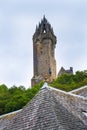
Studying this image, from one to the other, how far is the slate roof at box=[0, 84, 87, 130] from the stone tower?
116006 millimetres

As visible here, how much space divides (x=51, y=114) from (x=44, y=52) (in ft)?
407

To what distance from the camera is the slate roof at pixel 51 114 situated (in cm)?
1730

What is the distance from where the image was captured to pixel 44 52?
141500 mm

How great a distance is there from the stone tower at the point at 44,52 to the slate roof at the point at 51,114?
11601 centimetres

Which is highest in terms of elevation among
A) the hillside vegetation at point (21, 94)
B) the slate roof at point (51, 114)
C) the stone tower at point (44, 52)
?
the stone tower at point (44, 52)

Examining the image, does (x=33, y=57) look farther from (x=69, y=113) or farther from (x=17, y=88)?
(x=69, y=113)

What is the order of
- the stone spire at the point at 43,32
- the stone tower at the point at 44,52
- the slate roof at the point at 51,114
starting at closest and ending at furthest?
the slate roof at the point at 51,114 → the stone tower at the point at 44,52 → the stone spire at the point at 43,32

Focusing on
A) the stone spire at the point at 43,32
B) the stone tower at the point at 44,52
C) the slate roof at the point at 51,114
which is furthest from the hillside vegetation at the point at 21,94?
the stone spire at the point at 43,32

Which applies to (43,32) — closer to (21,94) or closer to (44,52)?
(44,52)

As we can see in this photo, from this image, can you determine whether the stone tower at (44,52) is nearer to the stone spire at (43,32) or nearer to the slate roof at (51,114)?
the stone spire at (43,32)

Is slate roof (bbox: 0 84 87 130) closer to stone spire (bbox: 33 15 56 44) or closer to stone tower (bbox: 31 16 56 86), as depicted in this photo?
stone tower (bbox: 31 16 56 86)

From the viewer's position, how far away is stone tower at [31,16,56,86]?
13725 cm

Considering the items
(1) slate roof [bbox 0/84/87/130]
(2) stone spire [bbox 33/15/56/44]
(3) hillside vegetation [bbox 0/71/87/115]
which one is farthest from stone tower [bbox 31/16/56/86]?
(1) slate roof [bbox 0/84/87/130]

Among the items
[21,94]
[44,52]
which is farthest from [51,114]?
[44,52]
